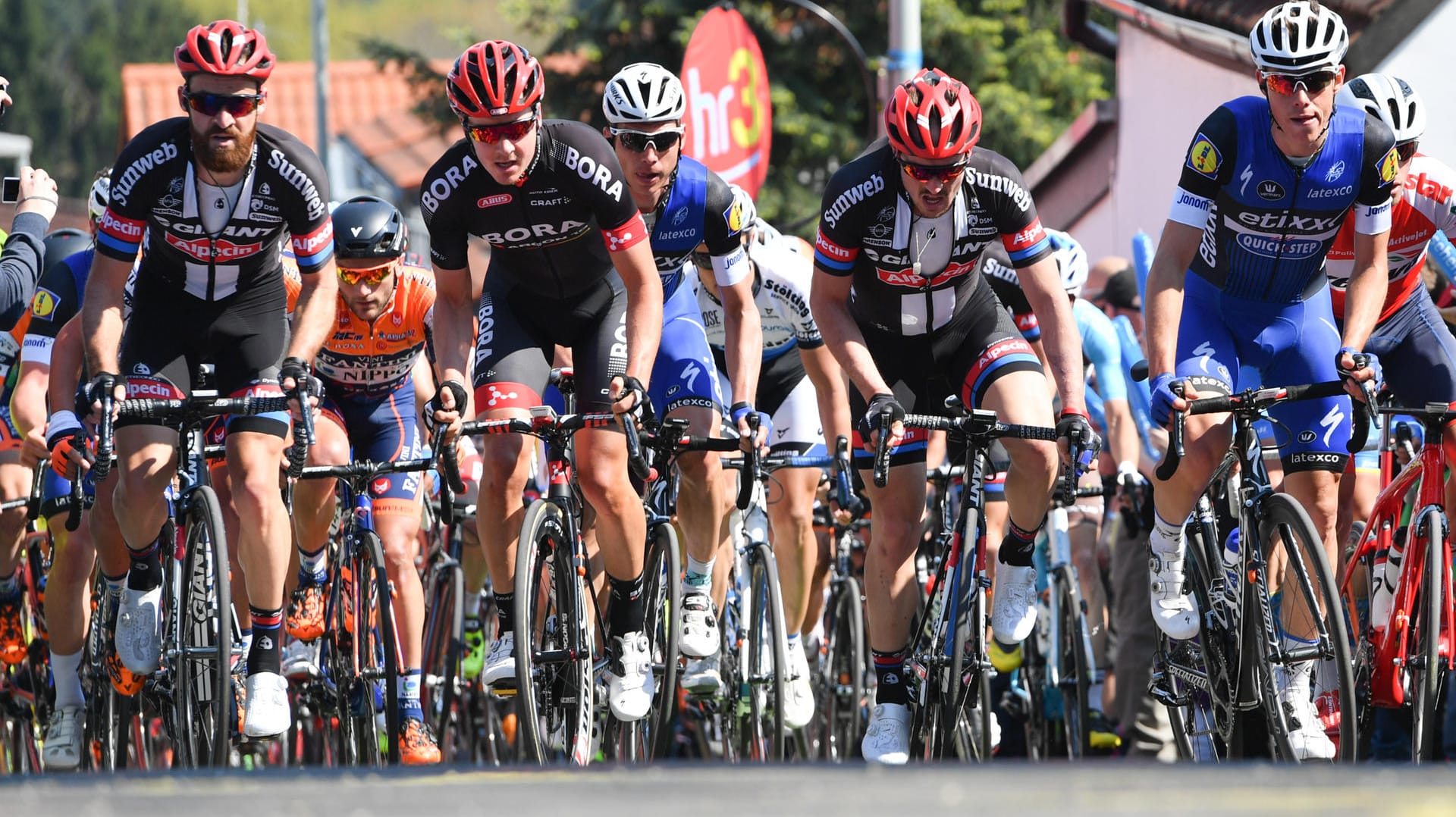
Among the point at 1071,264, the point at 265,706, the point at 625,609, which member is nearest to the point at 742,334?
the point at 625,609

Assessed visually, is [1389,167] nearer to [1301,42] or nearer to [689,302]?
[1301,42]

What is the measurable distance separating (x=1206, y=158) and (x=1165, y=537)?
1.40 m

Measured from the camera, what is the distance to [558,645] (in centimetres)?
650

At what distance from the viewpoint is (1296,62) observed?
6.16m

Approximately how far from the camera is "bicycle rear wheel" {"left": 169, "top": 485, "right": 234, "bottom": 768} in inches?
256

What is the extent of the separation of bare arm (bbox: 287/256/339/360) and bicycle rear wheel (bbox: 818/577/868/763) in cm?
287

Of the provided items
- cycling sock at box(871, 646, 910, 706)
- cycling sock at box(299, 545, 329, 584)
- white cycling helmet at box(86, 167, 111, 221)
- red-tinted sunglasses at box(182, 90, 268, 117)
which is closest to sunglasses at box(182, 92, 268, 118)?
red-tinted sunglasses at box(182, 90, 268, 117)

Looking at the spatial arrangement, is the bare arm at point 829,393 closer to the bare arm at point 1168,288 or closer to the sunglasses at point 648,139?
the sunglasses at point 648,139

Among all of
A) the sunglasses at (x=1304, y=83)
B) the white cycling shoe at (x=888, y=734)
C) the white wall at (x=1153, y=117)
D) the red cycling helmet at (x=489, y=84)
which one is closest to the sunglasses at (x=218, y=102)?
the red cycling helmet at (x=489, y=84)

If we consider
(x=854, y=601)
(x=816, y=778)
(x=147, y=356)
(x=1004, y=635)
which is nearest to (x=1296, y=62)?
(x=1004, y=635)

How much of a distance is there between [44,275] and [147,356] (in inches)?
61.0

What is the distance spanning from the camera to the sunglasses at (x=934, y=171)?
21.0ft

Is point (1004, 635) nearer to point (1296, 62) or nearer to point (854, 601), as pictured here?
point (854, 601)

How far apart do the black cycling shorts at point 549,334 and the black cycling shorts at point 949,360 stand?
1016mm
